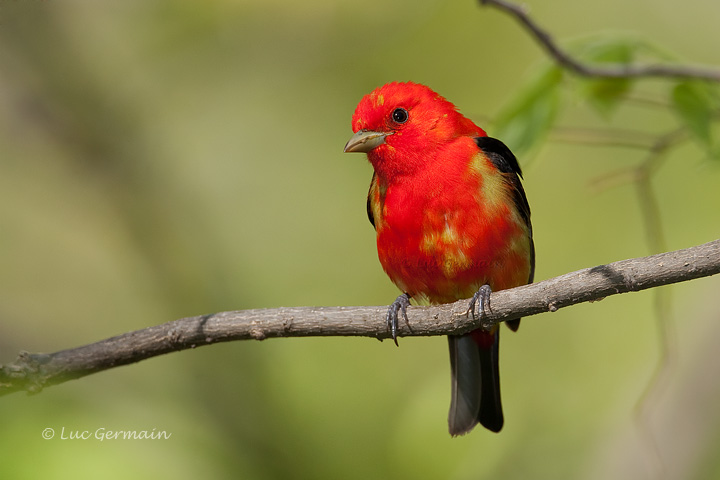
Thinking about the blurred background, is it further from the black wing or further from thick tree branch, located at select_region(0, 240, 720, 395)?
thick tree branch, located at select_region(0, 240, 720, 395)

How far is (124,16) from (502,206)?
5.50 m

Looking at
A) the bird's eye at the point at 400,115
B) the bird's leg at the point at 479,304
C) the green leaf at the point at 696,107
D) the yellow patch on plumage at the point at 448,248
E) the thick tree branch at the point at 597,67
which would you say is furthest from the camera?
the bird's eye at the point at 400,115

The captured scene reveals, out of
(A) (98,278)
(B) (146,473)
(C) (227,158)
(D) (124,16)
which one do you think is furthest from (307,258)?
(B) (146,473)

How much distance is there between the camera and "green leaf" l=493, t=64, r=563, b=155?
3775 millimetres

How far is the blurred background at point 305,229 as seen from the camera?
5.70 metres

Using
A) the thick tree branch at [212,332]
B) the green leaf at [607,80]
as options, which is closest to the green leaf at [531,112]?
the green leaf at [607,80]

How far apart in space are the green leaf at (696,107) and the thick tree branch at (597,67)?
13cm

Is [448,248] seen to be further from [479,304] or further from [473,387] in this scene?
[473,387]

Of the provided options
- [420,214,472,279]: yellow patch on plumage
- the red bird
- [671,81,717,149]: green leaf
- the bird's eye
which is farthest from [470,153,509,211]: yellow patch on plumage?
[671,81,717,149]: green leaf

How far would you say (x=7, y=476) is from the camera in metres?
2.84

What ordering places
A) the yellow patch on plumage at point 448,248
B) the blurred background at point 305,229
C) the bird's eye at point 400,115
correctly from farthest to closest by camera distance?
the blurred background at point 305,229 < the bird's eye at point 400,115 < the yellow patch on plumage at point 448,248

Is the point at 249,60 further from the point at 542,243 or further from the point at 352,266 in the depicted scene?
the point at 542,243

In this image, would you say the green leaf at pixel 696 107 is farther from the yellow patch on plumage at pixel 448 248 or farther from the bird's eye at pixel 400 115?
the bird's eye at pixel 400 115

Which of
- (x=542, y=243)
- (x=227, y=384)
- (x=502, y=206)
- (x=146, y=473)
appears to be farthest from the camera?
(x=542, y=243)
